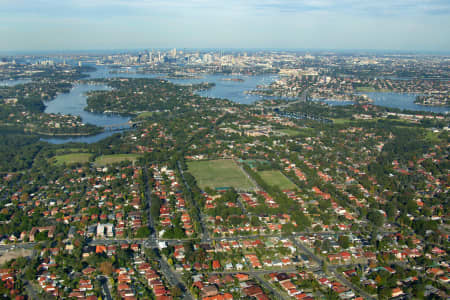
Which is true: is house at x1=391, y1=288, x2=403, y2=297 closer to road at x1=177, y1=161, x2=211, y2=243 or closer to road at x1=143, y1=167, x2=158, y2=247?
road at x1=177, y1=161, x2=211, y2=243

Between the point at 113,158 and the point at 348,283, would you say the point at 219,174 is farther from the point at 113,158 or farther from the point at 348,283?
the point at 348,283

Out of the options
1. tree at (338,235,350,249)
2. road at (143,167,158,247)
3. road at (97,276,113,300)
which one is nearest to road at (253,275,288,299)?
tree at (338,235,350,249)

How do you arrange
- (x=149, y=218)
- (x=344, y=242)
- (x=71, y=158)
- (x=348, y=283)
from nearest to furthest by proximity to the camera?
1. (x=348, y=283)
2. (x=344, y=242)
3. (x=149, y=218)
4. (x=71, y=158)

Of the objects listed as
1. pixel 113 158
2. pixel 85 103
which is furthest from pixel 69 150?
pixel 85 103

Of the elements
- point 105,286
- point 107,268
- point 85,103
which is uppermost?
point 85,103

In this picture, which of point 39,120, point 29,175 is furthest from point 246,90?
point 29,175

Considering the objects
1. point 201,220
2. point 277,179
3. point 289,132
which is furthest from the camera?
point 289,132

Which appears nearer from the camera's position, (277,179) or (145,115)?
(277,179)
